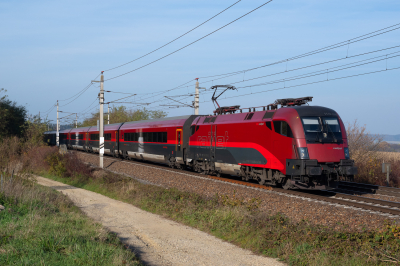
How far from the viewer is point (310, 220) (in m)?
10.9

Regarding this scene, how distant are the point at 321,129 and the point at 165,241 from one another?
8.43 m

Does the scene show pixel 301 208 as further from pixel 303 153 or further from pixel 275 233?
pixel 275 233

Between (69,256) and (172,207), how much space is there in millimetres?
6628

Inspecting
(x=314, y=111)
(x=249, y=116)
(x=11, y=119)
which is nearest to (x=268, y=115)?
(x=249, y=116)

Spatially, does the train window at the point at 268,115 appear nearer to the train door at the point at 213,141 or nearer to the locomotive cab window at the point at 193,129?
the train door at the point at 213,141

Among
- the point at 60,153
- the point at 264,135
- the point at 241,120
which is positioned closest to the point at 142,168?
the point at 60,153

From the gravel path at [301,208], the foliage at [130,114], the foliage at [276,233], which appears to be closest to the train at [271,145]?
the gravel path at [301,208]

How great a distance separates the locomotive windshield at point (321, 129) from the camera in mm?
14573

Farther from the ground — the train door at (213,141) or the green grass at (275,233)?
the train door at (213,141)

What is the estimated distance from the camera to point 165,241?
958 cm

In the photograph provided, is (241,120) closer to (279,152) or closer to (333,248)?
Answer: (279,152)

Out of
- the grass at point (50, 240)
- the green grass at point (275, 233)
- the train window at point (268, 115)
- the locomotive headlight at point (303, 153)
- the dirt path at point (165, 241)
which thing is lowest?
the dirt path at point (165, 241)

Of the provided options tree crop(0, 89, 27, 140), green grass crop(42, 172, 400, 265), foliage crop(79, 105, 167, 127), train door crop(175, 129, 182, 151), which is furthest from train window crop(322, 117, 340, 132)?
foliage crop(79, 105, 167, 127)

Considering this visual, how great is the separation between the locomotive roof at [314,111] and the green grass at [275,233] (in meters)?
4.85
